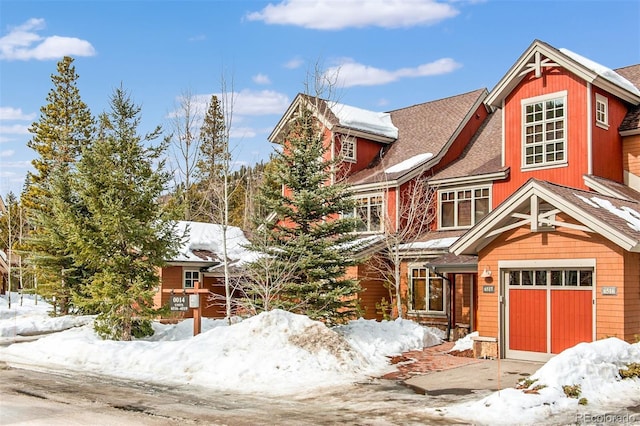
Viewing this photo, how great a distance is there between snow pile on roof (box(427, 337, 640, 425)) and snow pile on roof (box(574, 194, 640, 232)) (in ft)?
12.3

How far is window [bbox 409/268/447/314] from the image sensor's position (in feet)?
77.7

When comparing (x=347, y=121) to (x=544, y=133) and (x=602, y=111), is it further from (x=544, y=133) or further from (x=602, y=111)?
(x=602, y=111)

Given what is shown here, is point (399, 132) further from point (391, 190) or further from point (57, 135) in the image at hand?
point (57, 135)

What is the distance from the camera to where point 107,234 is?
18.7 meters

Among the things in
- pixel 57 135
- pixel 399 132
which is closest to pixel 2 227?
pixel 57 135

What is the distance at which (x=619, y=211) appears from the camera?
16.1 metres

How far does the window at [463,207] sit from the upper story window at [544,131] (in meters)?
2.50

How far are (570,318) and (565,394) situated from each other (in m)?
4.92

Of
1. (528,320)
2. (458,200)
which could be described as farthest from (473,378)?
(458,200)

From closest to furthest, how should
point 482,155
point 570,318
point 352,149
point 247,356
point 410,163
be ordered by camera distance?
point 247,356
point 570,318
point 482,155
point 410,163
point 352,149

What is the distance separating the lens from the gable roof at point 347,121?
2783 cm

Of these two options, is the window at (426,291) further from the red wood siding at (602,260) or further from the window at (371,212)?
the red wood siding at (602,260)

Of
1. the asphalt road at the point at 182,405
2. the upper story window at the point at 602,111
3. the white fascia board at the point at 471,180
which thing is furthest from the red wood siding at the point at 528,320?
the upper story window at the point at 602,111

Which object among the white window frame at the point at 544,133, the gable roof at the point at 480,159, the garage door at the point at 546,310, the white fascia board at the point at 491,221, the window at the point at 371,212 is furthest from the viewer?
the window at the point at 371,212
